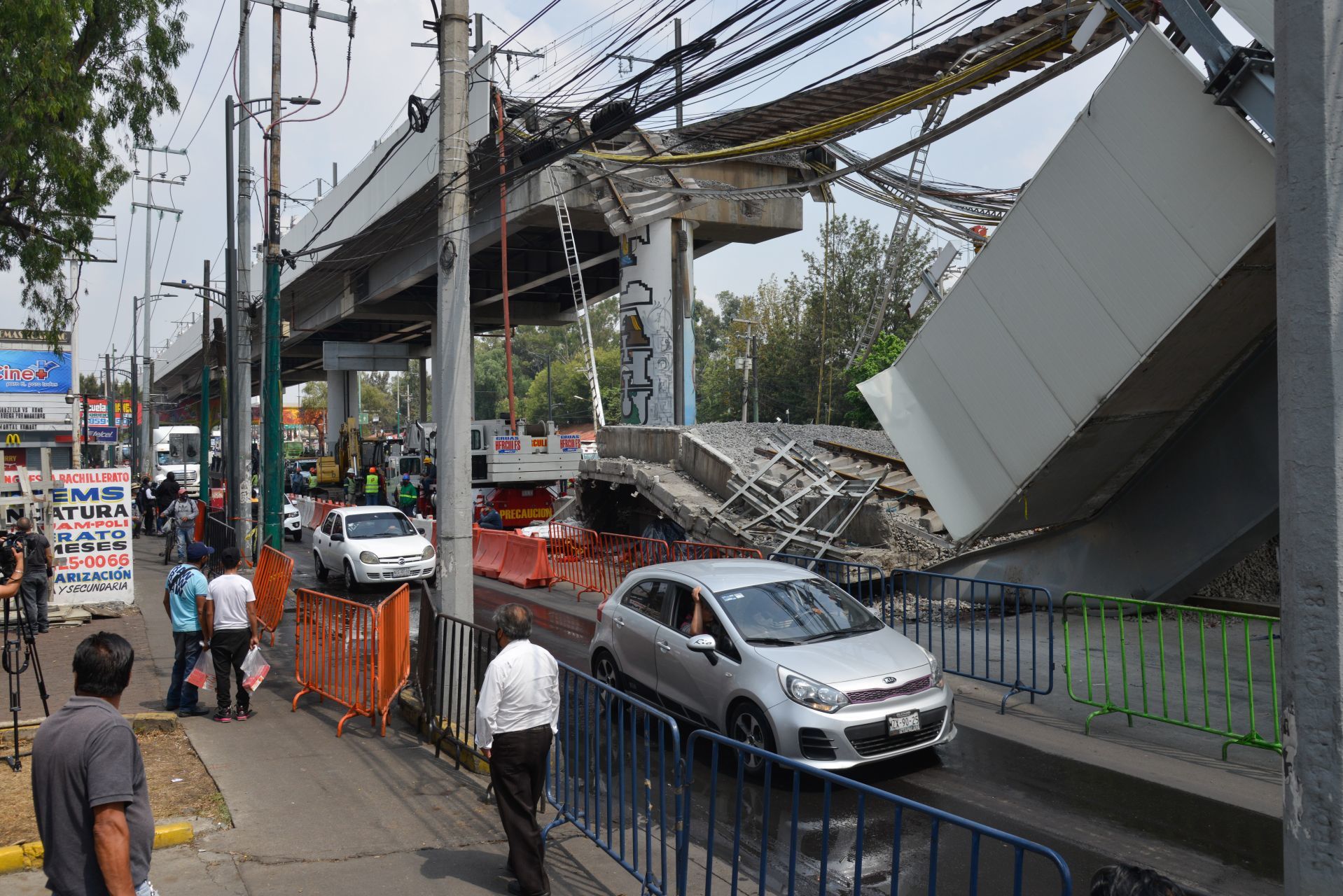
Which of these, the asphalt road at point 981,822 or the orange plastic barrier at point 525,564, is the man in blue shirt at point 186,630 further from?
the orange plastic barrier at point 525,564

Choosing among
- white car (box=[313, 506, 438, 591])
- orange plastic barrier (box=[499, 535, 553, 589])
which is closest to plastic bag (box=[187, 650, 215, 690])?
white car (box=[313, 506, 438, 591])

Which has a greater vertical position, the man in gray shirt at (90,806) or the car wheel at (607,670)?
the man in gray shirt at (90,806)

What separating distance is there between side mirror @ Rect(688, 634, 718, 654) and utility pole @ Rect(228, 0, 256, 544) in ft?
53.7

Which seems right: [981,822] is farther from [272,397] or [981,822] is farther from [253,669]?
[272,397]

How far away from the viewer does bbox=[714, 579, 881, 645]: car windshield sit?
8.00 m

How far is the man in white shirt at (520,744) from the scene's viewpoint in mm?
5359

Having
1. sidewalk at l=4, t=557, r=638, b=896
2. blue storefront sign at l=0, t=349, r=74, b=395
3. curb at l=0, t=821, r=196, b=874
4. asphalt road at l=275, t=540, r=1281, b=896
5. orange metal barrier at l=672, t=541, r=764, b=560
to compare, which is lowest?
asphalt road at l=275, t=540, r=1281, b=896

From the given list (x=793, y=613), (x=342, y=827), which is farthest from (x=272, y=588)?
(x=793, y=613)

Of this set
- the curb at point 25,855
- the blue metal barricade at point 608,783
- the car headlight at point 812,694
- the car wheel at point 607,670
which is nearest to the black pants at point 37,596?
the car wheel at point 607,670

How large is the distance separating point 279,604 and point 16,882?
27.1ft

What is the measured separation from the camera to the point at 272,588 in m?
14.0

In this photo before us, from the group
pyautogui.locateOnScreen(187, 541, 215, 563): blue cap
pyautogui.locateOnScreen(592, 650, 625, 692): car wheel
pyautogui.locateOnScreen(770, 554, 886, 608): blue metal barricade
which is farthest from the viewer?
pyautogui.locateOnScreen(770, 554, 886, 608): blue metal barricade

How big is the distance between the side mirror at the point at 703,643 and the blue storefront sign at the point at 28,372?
33.2m

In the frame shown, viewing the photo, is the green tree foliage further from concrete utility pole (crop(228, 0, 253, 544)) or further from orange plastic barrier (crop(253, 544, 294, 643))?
orange plastic barrier (crop(253, 544, 294, 643))
